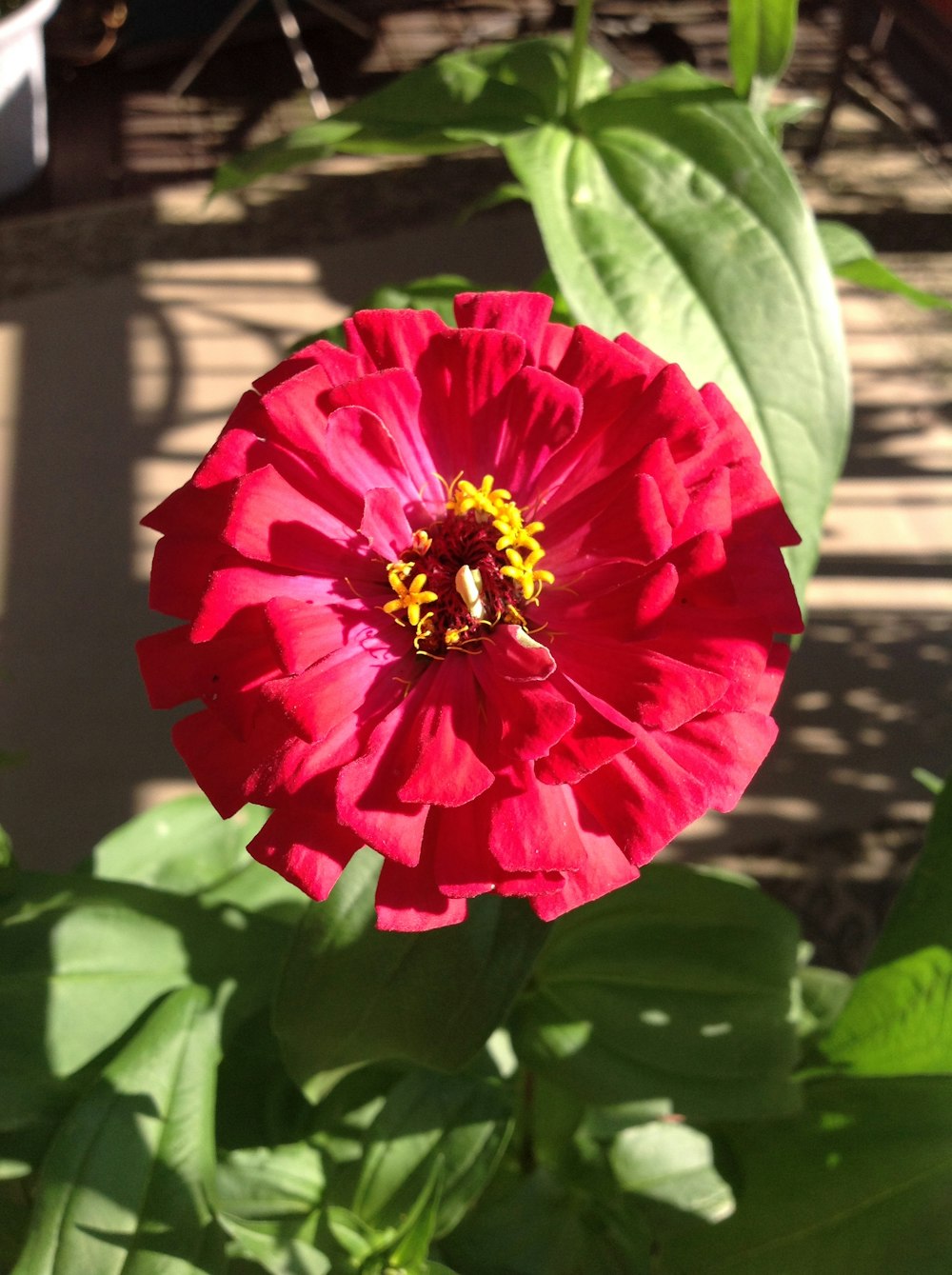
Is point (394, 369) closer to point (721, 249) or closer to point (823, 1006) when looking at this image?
point (721, 249)

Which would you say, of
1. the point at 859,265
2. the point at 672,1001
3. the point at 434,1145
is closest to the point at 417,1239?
the point at 434,1145

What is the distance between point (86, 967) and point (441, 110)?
0.51 metres

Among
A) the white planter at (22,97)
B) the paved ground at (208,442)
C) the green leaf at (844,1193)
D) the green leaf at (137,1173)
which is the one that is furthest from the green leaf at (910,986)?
the white planter at (22,97)

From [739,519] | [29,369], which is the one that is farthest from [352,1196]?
[29,369]

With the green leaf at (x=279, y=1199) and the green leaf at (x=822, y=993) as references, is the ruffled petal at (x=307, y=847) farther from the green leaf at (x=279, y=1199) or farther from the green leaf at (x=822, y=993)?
the green leaf at (x=822, y=993)

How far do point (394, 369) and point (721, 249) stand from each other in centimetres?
24

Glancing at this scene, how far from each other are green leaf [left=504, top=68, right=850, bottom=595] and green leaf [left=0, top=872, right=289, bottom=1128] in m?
0.38

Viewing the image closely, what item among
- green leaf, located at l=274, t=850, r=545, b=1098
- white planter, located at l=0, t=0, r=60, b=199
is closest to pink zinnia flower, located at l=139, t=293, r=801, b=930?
green leaf, located at l=274, t=850, r=545, b=1098

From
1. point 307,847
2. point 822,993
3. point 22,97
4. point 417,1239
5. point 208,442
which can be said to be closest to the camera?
point 307,847

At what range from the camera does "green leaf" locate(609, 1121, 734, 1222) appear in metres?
0.73

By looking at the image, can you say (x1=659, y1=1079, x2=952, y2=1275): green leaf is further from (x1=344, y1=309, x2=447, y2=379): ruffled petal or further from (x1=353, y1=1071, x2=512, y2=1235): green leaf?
(x1=344, y1=309, x2=447, y2=379): ruffled petal

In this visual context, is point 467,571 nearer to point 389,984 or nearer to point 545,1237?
point 389,984

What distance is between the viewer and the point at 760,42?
62 cm

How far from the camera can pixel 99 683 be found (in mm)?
1405
